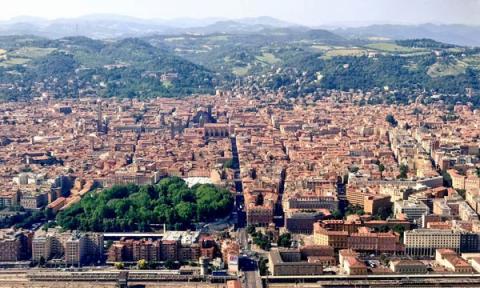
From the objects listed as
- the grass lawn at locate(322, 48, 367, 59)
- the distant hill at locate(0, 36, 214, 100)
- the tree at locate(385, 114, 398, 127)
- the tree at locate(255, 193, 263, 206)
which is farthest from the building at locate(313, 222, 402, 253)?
the grass lawn at locate(322, 48, 367, 59)

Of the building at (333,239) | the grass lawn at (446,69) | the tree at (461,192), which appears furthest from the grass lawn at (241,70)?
the building at (333,239)

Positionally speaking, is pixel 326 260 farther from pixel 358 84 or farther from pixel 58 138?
pixel 358 84

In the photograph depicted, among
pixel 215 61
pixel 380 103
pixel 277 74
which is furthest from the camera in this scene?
pixel 215 61

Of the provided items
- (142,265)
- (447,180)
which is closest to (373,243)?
(142,265)

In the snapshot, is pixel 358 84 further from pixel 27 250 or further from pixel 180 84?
pixel 27 250

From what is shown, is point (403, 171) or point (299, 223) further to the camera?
point (403, 171)

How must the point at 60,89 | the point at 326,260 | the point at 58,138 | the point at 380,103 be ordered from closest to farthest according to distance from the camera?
the point at 326,260 < the point at 58,138 < the point at 380,103 < the point at 60,89

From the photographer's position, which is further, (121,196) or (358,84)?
(358,84)

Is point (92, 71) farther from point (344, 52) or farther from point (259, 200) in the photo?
point (259, 200)

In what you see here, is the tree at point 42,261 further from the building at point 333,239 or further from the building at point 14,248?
the building at point 333,239

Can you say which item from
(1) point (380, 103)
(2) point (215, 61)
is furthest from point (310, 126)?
(2) point (215, 61)

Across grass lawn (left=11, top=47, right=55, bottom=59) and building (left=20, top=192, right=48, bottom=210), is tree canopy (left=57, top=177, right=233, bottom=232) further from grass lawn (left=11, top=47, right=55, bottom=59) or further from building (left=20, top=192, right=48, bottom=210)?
grass lawn (left=11, top=47, right=55, bottom=59)
